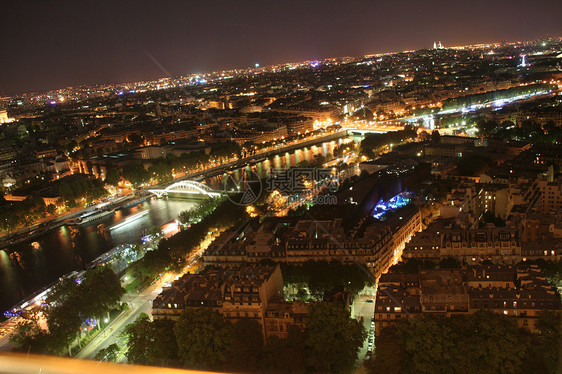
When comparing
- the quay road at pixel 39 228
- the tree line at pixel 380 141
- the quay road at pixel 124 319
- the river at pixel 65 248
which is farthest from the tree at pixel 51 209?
the tree line at pixel 380 141

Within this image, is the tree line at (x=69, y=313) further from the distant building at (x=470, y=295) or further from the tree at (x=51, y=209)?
the tree at (x=51, y=209)


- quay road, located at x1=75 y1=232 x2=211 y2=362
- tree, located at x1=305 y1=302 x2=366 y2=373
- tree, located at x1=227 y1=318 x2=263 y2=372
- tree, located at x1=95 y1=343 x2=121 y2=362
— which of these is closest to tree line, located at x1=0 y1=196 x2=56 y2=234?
quay road, located at x1=75 y1=232 x2=211 y2=362

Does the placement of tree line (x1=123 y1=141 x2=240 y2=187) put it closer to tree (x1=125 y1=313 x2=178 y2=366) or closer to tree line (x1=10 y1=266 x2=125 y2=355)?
tree line (x1=10 y1=266 x2=125 y2=355)

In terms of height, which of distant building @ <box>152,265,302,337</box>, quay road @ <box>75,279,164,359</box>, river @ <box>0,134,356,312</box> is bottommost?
river @ <box>0,134,356,312</box>

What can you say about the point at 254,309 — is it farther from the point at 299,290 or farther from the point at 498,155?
the point at 498,155

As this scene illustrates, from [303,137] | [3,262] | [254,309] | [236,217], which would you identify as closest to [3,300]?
[3,262]
